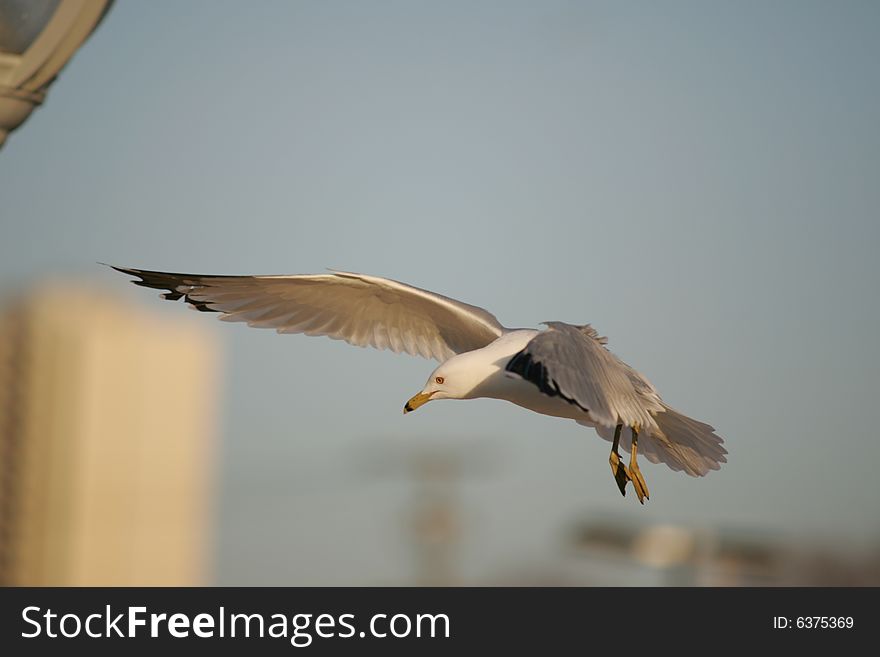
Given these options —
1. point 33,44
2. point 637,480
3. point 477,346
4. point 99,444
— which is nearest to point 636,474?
point 637,480

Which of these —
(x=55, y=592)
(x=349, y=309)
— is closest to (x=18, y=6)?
(x=349, y=309)

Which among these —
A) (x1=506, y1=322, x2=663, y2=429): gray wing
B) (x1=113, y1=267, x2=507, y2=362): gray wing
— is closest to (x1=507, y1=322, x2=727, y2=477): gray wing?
(x1=506, y1=322, x2=663, y2=429): gray wing

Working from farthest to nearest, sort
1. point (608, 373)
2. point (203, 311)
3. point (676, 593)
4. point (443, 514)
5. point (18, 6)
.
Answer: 1. point (443, 514)
2. point (676, 593)
3. point (203, 311)
4. point (608, 373)
5. point (18, 6)

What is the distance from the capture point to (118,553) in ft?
151

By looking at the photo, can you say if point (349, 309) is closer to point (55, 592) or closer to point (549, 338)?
point (549, 338)

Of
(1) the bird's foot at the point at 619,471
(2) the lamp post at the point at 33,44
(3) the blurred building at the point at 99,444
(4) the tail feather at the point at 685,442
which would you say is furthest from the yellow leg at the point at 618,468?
(3) the blurred building at the point at 99,444

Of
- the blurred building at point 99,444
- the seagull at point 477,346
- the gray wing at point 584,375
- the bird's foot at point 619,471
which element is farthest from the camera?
the blurred building at point 99,444

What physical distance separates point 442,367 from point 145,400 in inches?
1697

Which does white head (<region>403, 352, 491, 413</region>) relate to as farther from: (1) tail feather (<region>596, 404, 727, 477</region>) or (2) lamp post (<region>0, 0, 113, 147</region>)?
(2) lamp post (<region>0, 0, 113, 147</region>)

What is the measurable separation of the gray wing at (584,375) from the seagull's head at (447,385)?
30cm

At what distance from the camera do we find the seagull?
162 inches

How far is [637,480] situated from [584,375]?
0.64 metres

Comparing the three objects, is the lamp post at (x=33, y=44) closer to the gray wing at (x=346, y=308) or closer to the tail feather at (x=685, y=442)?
the gray wing at (x=346, y=308)

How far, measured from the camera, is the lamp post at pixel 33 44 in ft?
12.8
